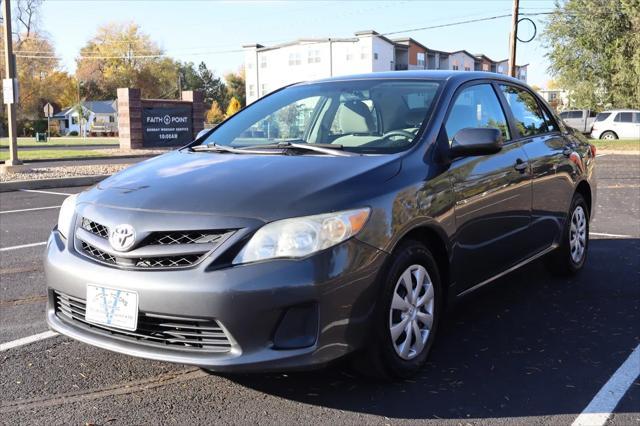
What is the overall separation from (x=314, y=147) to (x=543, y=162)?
2018 mm

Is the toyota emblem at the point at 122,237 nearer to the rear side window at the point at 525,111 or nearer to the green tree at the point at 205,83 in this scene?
the rear side window at the point at 525,111

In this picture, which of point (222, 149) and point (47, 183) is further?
A: point (47, 183)

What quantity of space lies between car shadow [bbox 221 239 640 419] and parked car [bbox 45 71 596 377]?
0.67ft

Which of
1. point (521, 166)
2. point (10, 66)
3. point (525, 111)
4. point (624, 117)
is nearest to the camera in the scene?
point (521, 166)

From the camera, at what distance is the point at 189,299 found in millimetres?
2770

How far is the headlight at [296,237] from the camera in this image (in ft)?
9.19

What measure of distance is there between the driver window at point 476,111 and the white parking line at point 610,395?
1618 millimetres

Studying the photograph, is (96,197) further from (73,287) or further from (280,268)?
(280,268)

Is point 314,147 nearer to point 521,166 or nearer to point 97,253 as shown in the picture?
point 97,253

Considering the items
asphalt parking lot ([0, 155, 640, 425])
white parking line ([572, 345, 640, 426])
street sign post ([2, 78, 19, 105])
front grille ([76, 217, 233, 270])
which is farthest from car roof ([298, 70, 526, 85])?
street sign post ([2, 78, 19, 105])

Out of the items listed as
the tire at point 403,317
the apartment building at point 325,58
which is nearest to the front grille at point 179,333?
the tire at point 403,317

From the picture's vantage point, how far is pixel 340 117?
4.30m

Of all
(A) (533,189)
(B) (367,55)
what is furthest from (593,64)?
(A) (533,189)

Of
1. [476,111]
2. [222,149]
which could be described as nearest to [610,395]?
[476,111]
